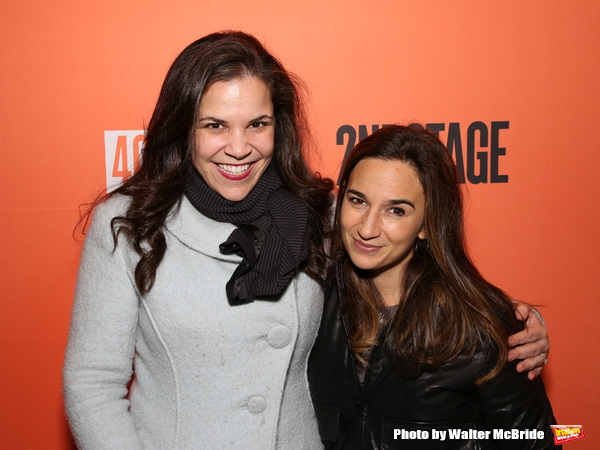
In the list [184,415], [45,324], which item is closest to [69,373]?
[184,415]

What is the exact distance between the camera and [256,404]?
130 centimetres

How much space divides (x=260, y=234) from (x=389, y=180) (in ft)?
1.27

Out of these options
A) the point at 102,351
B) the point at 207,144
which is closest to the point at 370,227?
the point at 207,144

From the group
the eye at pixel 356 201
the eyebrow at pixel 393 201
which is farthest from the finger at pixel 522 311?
the eye at pixel 356 201

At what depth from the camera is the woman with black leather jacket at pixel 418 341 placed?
4.71 feet

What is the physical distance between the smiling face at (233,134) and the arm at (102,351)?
1.01 feet

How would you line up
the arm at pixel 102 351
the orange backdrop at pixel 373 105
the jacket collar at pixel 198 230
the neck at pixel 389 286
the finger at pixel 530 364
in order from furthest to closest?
the orange backdrop at pixel 373 105
the neck at pixel 389 286
the finger at pixel 530 364
the jacket collar at pixel 198 230
the arm at pixel 102 351

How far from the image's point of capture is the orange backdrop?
75.7 inches

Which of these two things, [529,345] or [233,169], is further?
[529,345]

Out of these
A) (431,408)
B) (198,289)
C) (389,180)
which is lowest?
(431,408)

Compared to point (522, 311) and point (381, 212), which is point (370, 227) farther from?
point (522, 311)

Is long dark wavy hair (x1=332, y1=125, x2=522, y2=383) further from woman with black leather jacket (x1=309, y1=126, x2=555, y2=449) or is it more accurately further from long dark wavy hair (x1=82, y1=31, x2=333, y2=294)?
long dark wavy hair (x1=82, y1=31, x2=333, y2=294)

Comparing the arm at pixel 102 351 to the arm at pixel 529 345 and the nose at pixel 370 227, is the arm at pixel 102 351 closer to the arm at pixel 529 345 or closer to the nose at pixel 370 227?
the nose at pixel 370 227

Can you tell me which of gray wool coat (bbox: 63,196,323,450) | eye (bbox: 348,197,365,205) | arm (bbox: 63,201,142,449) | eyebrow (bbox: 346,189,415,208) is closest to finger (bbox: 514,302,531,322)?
eyebrow (bbox: 346,189,415,208)
